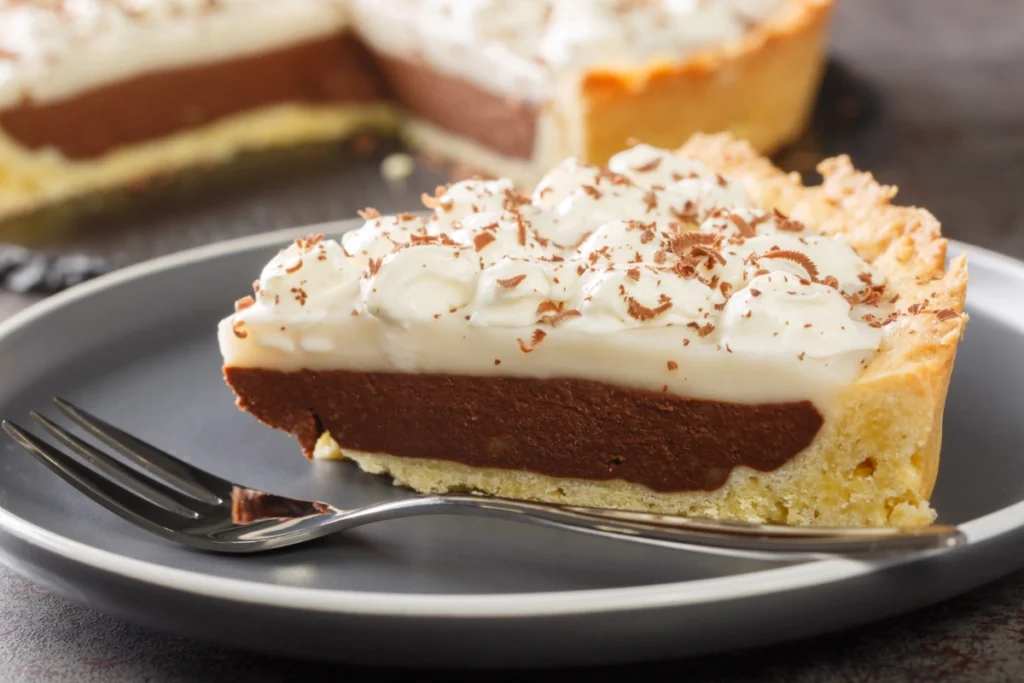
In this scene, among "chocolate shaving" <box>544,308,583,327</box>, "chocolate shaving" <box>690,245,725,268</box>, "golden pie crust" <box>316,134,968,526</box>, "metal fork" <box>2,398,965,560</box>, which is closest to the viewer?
"metal fork" <box>2,398,965,560</box>

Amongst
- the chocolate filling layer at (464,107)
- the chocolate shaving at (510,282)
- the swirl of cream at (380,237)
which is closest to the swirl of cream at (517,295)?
the chocolate shaving at (510,282)

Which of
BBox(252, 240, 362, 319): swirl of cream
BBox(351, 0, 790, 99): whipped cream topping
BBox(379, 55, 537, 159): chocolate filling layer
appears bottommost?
BBox(252, 240, 362, 319): swirl of cream

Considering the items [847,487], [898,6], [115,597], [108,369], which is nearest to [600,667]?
[847,487]

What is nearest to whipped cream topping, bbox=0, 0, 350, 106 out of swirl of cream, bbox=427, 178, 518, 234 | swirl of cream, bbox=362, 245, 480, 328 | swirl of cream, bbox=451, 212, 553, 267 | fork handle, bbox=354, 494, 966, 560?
swirl of cream, bbox=427, 178, 518, 234

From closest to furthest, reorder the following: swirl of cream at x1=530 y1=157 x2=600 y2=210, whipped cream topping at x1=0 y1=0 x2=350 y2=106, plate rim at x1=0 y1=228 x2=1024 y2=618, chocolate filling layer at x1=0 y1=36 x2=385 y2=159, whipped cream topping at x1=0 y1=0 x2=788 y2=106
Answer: plate rim at x1=0 y1=228 x2=1024 y2=618 < swirl of cream at x1=530 y1=157 x2=600 y2=210 < whipped cream topping at x1=0 y1=0 x2=788 y2=106 < whipped cream topping at x1=0 y1=0 x2=350 y2=106 < chocolate filling layer at x1=0 y1=36 x2=385 y2=159

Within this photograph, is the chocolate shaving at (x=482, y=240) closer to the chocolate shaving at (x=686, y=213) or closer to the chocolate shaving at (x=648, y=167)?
the chocolate shaving at (x=686, y=213)

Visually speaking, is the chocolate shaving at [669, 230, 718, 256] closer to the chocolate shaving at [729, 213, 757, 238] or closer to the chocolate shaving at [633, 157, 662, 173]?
the chocolate shaving at [729, 213, 757, 238]

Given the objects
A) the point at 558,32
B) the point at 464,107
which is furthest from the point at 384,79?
the point at 558,32

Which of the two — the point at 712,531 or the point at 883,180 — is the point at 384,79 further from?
the point at 712,531
